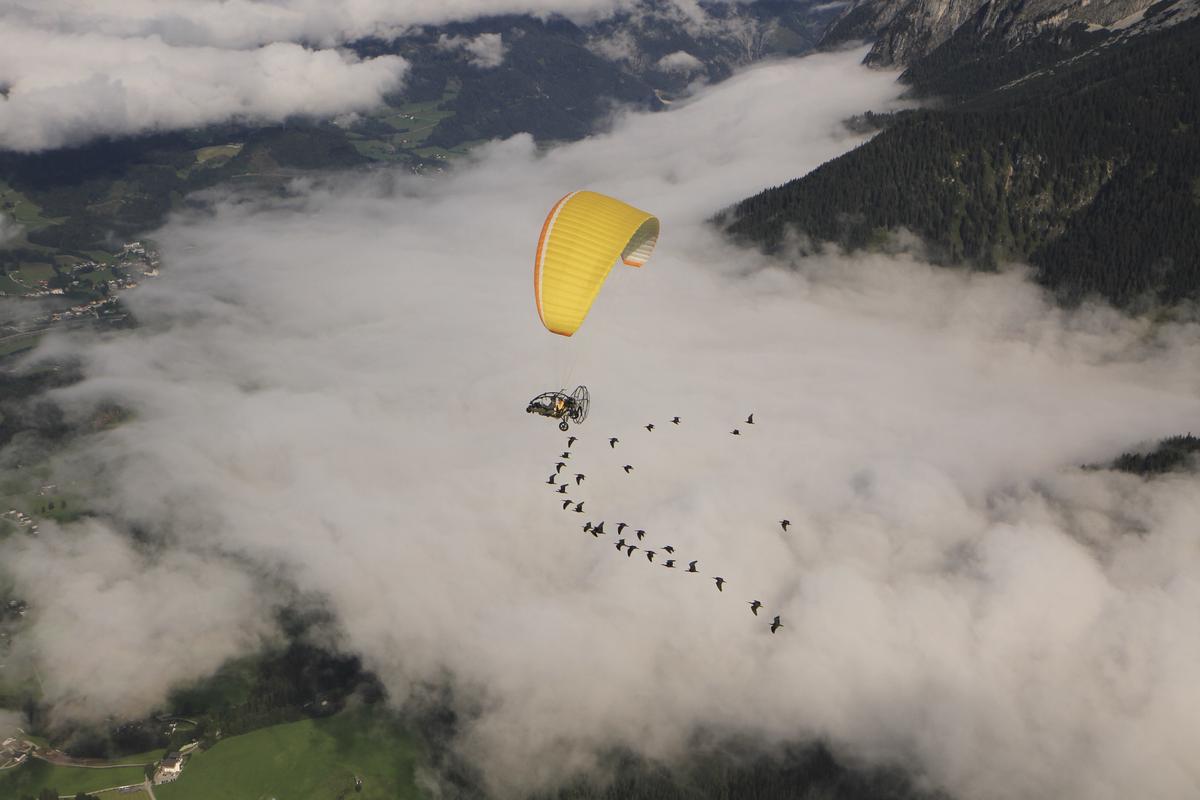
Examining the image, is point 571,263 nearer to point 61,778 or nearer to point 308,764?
point 308,764

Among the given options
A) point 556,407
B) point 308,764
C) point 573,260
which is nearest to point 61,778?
point 308,764

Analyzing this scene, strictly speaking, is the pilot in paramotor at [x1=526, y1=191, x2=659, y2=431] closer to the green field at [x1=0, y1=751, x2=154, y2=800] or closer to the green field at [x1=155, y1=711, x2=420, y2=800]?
the green field at [x1=155, y1=711, x2=420, y2=800]

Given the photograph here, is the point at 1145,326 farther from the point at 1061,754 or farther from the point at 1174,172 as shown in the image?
the point at 1061,754

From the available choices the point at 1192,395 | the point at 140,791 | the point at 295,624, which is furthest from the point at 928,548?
the point at 140,791

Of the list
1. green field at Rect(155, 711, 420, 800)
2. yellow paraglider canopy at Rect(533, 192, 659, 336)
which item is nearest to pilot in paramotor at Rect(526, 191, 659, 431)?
yellow paraglider canopy at Rect(533, 192, 659, 336)

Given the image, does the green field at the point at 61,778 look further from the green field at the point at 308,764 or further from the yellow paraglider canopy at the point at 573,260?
the yellow paraglider canopy at the point at 573,260
